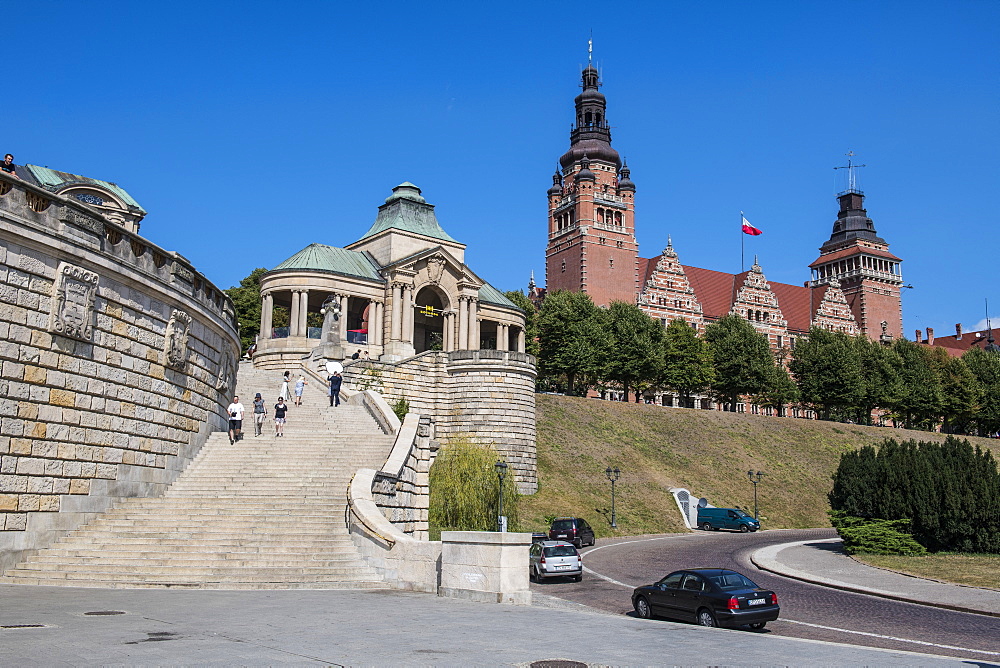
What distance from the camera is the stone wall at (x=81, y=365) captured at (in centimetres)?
1770

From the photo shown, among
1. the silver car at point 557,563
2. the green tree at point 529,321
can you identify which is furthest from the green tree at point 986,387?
the silver car at point 557,563

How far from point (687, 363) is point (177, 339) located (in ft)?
211

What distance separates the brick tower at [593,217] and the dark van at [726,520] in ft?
157

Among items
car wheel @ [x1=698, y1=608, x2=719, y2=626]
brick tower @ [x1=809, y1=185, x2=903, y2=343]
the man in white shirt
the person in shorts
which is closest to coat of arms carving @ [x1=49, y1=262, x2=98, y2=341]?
the man in white shirt

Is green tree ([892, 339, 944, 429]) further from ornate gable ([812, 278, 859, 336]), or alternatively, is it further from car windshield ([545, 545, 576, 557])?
car windshield ([545, 545, 576, 557])

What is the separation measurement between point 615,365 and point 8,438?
61.7m

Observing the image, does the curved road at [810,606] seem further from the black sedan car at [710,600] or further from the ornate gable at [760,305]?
the ornate gable at [760,305]

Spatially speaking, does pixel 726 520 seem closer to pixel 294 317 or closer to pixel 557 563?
pixel 557 563

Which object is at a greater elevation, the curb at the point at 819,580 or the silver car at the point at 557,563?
the silver car at the point at 557,563

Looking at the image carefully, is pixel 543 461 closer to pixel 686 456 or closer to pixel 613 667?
pixel 686 456

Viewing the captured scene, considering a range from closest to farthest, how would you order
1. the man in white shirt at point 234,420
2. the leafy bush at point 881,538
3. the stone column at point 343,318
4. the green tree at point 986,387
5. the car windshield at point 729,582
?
the car windshield at point 729,582, the man in white shirt at point 234,420, the leafy bush at point 881,538, the stone column at point 343,318, the green tree at point 986,387

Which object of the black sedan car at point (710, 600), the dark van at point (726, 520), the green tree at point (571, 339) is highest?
the green tree at point (571, 339)

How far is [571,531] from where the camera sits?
3834cm

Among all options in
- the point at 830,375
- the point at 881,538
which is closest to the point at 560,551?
the point at 881,538
